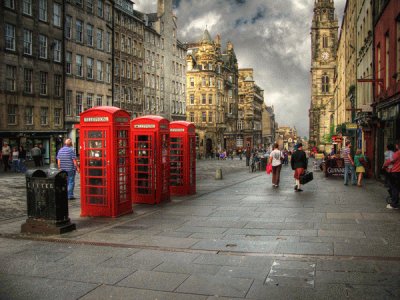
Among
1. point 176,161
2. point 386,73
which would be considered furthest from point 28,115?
point 386,73

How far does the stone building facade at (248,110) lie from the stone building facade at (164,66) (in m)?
38.8

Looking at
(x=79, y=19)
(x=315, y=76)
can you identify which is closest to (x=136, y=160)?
(x=79, y=19)

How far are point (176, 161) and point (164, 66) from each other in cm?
5545

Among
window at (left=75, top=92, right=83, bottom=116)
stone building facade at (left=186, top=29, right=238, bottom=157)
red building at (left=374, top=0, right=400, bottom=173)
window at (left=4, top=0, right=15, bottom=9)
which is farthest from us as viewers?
stone building facade at (left=186, top=29, right=238, bottom=157)

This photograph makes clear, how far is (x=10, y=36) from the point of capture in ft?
123

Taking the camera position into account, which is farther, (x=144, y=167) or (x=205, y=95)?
(x=205, y=95)

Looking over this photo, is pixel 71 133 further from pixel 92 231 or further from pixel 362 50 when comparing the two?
pixel 92 231

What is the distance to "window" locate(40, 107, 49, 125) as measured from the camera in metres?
41.0

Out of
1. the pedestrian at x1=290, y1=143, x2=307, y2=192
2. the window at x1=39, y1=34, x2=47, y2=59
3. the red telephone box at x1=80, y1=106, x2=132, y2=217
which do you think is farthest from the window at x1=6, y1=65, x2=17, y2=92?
the red telephone box at x1=80, y1=106, x2=132, y2=217

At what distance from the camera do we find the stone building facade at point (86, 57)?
45219mm

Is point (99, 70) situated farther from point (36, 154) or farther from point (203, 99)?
point (203, 99)

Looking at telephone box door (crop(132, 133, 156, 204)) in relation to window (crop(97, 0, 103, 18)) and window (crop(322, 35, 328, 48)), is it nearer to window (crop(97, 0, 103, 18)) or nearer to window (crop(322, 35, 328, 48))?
window (crop(97, 0, 103, 18))

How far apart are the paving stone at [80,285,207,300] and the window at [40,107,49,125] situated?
37364 mm

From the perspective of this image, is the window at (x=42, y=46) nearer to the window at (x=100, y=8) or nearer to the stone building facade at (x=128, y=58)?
the window at (x=100, y=8)
